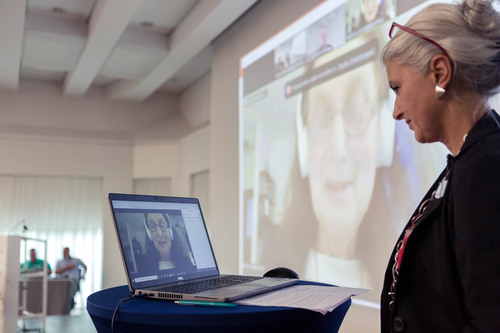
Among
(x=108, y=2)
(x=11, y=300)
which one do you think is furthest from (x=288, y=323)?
(x=108, y=2)

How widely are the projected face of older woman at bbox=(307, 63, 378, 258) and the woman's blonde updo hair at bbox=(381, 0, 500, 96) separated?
244 cm

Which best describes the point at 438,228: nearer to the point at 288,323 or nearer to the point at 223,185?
the point at 288,323

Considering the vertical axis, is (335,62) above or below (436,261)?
above

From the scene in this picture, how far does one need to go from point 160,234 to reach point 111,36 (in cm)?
489

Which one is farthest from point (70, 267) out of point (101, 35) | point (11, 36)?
point (101, 35)

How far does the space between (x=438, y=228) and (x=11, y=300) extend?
425 cm

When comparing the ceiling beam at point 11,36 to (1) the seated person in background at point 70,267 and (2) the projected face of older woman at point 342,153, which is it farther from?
(2) the projected face of older woman at point 342,153

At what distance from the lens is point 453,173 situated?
771 millimetres

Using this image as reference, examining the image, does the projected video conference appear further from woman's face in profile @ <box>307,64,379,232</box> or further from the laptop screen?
the laptop screen

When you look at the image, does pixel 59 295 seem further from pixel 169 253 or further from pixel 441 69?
pixel 441 69

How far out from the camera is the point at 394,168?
3.05 metres

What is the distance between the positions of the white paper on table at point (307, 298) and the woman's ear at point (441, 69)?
409mm

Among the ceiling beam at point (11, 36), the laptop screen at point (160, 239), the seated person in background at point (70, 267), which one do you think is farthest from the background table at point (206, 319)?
the seated person in background at point (70, 267)

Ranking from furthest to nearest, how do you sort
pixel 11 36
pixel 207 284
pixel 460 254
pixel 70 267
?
1. pixel 70 267
2. pixel 11 36
3. pixel 207 284
4. pixel 460 254
